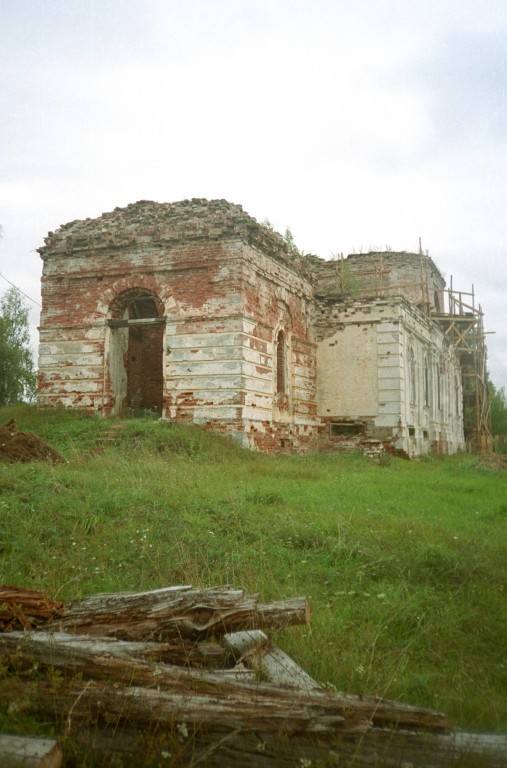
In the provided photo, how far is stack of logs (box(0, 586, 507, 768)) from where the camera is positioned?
292 centimetres

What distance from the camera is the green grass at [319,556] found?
4309 mm

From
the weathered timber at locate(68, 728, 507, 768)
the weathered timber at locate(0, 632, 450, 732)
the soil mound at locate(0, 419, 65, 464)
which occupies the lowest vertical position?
the weathered timber at locate(68, 728, 507, 768)

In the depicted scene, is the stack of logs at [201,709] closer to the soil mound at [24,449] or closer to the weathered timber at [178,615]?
the weathered timber at [178,615]

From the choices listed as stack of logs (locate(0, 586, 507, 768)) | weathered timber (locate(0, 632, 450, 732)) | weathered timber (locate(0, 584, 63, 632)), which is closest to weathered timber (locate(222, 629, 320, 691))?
stack of logs (locate(0, 586, 507, 768))

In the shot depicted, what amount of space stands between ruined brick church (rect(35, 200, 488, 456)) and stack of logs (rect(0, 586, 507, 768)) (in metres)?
A: 11.3

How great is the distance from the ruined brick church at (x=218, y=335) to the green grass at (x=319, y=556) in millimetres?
4769

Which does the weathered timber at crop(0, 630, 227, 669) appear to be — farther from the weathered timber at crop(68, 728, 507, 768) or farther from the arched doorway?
the arched doorway

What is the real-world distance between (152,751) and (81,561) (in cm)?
319

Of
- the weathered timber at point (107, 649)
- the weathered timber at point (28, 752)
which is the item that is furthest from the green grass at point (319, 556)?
the weathered timber at point (28, 752)

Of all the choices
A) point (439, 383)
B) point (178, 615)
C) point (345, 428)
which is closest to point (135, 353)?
point (345, 428)

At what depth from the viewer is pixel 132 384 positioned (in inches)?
718

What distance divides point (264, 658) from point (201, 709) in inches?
29.8

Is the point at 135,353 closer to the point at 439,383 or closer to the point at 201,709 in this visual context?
the point at 439,383

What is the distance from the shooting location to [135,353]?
1916 centimetres
